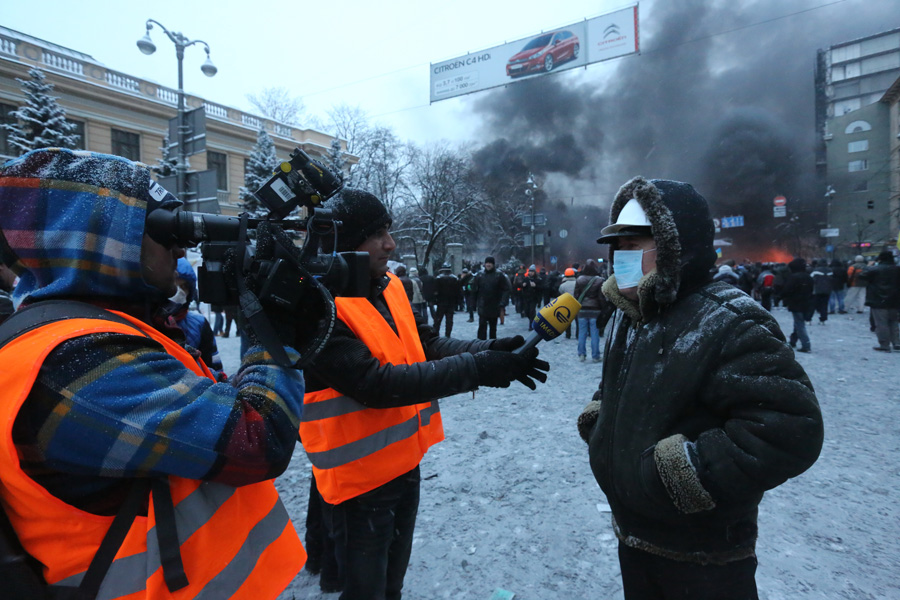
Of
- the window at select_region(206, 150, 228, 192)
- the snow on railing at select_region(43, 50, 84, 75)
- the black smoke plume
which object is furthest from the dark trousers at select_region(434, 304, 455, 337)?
the black smoke plume

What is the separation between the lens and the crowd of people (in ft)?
2.94

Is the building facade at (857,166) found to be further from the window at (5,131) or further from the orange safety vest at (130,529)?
the window at (5,131)

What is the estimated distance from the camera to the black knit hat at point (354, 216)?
201 cm

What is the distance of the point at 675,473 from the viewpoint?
4.46 ft

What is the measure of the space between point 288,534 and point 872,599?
2993mm

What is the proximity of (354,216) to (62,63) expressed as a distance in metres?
29.5

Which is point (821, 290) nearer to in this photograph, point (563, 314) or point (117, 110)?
point (563, 314)

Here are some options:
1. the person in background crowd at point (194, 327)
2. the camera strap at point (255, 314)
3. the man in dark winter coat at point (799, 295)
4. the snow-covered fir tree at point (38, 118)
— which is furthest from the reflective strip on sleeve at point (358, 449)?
the snow-covered fir tree at point (38, 118)

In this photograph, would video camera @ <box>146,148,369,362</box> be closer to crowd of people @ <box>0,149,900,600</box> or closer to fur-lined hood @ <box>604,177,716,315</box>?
crowd of people @ <box>0,149,900,600</box>

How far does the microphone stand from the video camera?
2.97ft

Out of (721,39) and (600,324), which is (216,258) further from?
(721,39)

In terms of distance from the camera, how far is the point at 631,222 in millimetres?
1672

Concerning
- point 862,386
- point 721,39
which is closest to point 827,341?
point 862,386

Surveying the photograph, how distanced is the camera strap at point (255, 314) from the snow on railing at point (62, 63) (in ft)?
96.6
